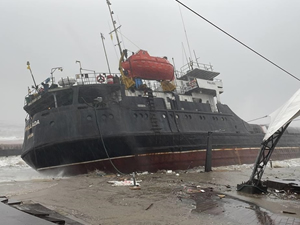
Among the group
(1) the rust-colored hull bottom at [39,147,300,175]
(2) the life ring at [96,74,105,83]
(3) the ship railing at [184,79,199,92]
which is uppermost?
(2) the life ring at [96,74,105,83]

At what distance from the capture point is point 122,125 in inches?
630

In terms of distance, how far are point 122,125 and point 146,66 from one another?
5.40m

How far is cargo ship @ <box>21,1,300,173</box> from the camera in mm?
15297

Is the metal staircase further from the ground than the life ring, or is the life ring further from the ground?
the life ring

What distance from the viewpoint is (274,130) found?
28.1 feet

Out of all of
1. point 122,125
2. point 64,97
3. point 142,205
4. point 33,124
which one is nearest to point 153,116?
point 122,125

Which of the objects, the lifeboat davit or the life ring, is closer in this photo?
the life ring

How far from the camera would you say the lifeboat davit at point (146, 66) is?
1903 centimetres

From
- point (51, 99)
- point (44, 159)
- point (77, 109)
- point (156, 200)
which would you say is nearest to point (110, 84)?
point (77, 109)

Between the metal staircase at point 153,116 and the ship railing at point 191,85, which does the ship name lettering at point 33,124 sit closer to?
the metal staircase at point 153,116

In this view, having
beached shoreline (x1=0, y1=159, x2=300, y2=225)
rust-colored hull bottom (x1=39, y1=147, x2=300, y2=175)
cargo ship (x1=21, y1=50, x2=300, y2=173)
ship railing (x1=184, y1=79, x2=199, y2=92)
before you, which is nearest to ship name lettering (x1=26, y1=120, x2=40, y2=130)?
cargo ship (x1=21, y1=50, x2=300, y2=173)

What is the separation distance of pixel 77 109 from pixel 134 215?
35.5 feet

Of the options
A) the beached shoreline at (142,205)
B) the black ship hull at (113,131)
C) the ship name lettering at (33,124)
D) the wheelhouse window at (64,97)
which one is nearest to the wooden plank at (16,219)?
the beached shoreline at (142,205)

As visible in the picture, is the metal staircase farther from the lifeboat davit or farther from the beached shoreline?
the beached shoreline
